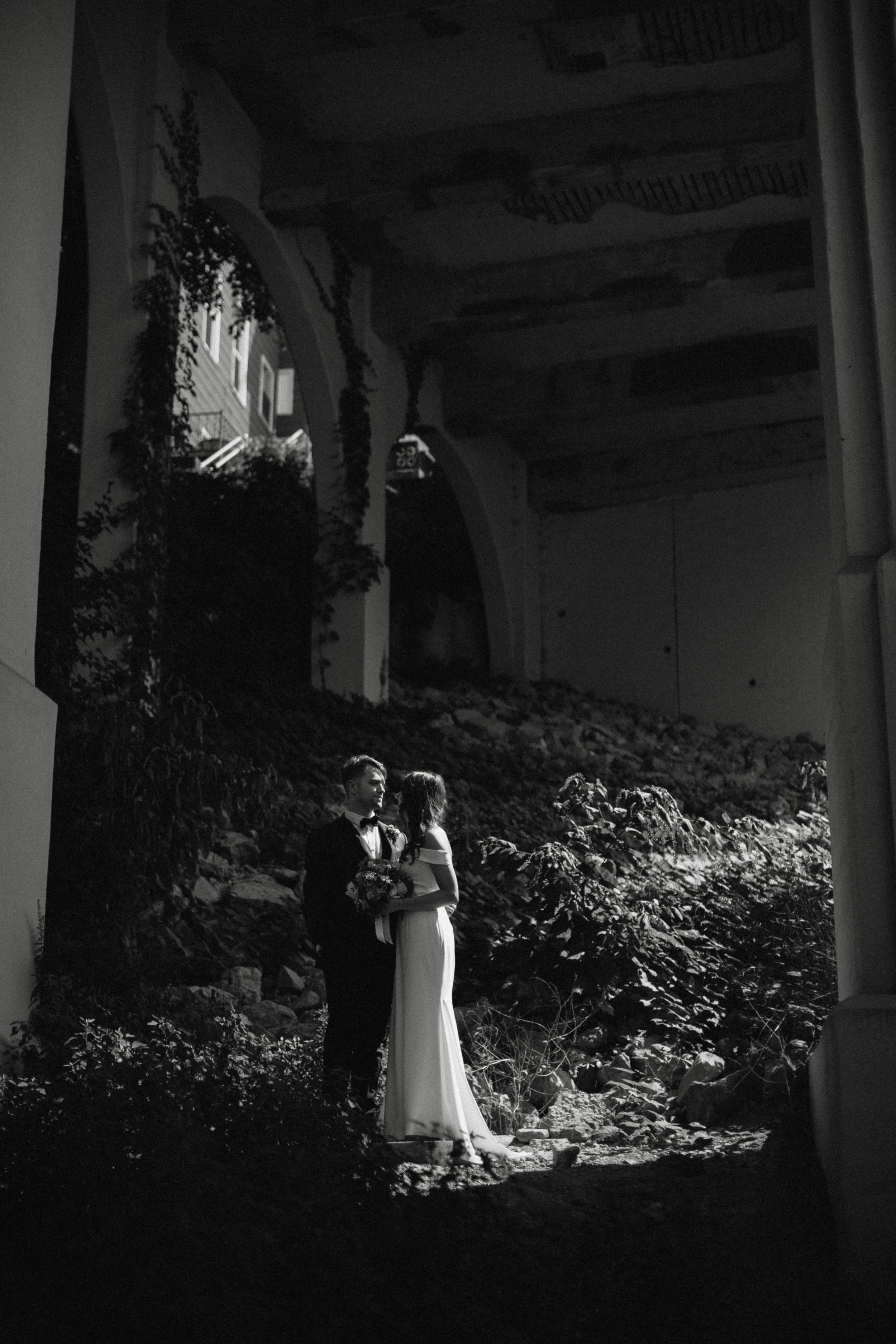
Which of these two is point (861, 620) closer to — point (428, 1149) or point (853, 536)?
point (853, 536)

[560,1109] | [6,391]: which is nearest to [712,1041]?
[560,1109]

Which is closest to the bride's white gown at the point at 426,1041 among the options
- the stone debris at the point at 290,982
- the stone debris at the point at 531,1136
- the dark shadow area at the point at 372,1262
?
the stone debris at the point at 531,1136

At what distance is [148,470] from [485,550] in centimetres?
1066

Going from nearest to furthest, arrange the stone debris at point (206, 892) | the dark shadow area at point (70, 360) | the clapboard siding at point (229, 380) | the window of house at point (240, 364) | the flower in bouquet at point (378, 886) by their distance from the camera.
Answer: the flower in bouquet at point (378, 886), the stone debris at point (206, 892), the dark shadow area at point (70, 360), the clapboard siding at point (229, 380), the window of house at point (240, 364)

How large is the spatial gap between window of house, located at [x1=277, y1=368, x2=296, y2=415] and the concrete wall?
1991 centimetres

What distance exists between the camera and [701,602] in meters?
21.6

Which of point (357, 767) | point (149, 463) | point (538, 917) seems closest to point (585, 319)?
point (149, 463)

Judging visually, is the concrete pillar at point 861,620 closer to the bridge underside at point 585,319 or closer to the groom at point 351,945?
the bridge underside at point 585,319

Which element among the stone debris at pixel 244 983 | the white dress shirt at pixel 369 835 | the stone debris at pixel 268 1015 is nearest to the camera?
the white dress shirt at pixel 369 835

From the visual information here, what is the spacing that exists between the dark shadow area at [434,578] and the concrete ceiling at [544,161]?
13.2ft

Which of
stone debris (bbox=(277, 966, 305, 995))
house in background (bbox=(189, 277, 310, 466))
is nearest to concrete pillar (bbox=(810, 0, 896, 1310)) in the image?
stone debris (bbox=(277, 966, 305, 995))

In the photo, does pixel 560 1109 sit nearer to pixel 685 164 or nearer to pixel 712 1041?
pixel 712 1041

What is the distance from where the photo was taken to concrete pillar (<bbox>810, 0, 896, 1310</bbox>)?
340cm

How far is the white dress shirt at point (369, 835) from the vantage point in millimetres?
5594
